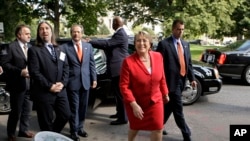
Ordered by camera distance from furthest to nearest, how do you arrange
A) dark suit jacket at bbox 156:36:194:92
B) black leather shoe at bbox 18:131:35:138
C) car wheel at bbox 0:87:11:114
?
car wheel at bbox 0:87:11:114, black leather shoe at bbox 18:131:35:138, dark suit jacket at bbox 156:36:194:92

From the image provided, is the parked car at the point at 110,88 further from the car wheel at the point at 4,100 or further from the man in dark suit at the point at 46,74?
the man in dark suit at the point at 46,74

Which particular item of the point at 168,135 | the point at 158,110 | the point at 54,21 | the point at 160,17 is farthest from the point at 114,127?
the point at 160,17

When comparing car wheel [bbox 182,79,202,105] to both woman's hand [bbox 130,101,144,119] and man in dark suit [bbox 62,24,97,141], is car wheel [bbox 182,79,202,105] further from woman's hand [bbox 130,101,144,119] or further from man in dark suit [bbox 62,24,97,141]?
woman's hand [bbox 130,101,144,119]

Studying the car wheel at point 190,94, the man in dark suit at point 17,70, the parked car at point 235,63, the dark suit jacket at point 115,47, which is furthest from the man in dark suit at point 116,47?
the parked car at point 235,63

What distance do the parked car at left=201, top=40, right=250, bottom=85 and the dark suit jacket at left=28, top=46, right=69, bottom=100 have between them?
659 cm

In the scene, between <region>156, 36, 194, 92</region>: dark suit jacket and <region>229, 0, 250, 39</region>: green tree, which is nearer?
<region>156, 36, 194, 92</region>: dark suit jacket

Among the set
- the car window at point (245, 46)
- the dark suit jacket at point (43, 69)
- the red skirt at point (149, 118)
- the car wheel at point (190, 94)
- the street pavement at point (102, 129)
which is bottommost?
the street pavement at point (102, 129)

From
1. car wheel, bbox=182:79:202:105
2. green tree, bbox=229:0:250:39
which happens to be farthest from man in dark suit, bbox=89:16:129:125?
green tree, bbox=229:0:250:39

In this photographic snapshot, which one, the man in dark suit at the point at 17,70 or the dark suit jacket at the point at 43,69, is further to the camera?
the man in dark suit at the point at 17,70

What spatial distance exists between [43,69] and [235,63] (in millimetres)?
7007

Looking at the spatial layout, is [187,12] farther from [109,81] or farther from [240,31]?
[109,81]

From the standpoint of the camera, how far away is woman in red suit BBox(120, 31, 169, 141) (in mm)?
3551

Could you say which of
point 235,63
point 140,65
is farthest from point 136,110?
point 235,63

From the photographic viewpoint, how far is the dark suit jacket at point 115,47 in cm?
553
